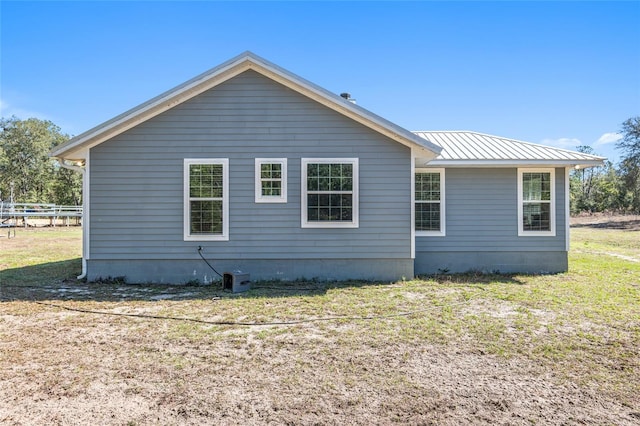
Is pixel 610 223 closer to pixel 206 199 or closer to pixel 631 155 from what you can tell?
pixel 631 155

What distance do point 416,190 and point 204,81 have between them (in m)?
5.66

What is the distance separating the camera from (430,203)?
922cm

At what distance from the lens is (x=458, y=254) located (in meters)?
9.12

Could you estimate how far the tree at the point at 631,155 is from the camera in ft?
109

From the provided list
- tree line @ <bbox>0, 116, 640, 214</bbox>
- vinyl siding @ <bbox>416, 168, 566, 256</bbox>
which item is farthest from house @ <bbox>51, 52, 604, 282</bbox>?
tree line @ <bbox>0, 116, 640, 214</bbox>

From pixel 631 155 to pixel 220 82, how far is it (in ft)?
133

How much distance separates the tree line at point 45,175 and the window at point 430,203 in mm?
34346

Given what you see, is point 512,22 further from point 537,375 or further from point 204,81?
point 537,375

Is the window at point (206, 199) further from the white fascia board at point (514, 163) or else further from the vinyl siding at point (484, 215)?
the vinyl siding at point (484, 215)

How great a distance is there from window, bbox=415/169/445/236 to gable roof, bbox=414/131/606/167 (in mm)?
499

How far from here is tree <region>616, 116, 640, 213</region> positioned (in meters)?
33.2

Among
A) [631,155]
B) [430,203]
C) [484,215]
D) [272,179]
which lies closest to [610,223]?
[631,155]

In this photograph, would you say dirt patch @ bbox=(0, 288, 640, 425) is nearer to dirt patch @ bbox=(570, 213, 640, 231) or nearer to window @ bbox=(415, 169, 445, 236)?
window @ bbox=(415, 169, 445, 236)

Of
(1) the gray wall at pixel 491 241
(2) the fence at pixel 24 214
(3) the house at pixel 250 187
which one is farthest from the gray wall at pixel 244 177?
(2) the fence at pixel 24 214
